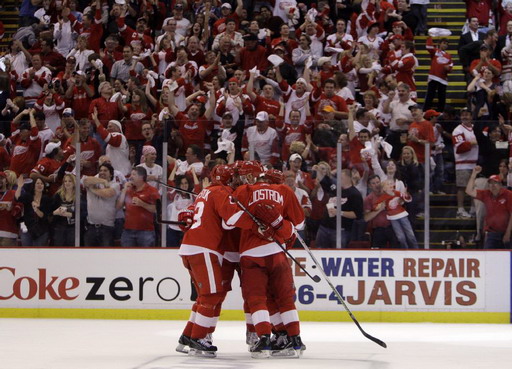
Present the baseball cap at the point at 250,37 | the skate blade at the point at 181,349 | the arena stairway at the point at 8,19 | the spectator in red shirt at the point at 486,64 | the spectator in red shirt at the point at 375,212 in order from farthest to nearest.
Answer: the arena stairway at the point at 8,19
the baseball cap at the point at 250,37
the spectator in red shirt at the point at 486,64
the spectator in red shirt at the point at 375,212
the skate blade at the point at 181,349

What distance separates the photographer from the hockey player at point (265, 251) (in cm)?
849

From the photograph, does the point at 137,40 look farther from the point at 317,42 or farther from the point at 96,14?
the point at 317,42

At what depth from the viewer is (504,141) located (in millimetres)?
11797

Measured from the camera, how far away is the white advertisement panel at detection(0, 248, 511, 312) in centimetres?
1204

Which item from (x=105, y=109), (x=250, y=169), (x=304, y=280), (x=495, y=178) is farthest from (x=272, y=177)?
(x=105, y=109)

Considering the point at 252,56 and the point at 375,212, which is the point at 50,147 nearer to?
the point at 375,212

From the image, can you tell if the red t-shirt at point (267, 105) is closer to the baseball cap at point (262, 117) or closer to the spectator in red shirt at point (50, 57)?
the baseball cap at point (262, 117)

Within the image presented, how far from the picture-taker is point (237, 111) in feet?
44.9

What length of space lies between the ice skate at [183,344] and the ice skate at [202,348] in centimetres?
7

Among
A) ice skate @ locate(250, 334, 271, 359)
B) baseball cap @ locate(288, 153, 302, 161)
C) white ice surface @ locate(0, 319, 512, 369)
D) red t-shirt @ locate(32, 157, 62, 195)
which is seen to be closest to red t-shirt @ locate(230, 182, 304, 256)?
ice skate @ locate(250, 334, 271, 359)

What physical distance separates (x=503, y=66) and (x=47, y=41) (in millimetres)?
6964

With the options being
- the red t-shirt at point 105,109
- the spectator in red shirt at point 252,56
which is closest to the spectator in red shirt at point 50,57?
the red t-shirt at point 105,109

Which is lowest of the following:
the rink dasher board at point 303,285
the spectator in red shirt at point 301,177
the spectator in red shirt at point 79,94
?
the rink dasher board at point 303,285

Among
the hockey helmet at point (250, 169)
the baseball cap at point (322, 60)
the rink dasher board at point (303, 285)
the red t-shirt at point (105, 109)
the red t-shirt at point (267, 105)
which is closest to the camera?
the hockey helmet at point (250, 169)
